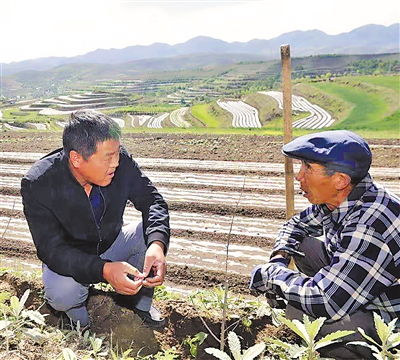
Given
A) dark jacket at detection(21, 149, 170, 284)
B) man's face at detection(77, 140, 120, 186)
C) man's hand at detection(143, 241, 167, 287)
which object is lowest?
man's hand at detection(143, 241, 167, 287)

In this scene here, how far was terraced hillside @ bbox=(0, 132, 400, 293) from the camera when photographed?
417 centimetres

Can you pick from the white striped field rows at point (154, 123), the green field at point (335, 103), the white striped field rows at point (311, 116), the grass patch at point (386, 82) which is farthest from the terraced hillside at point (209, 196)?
the grass patch at point (386, 82)

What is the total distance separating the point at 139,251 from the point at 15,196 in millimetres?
4700

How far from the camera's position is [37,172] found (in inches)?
82.6

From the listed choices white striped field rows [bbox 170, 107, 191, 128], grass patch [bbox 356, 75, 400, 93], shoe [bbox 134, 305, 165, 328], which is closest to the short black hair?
shoe [bbox 134, 305, 165, 328]

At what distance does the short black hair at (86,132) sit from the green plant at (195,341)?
109 centimetres

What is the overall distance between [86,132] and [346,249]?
4.28 feet

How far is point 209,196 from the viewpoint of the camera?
607 centimetres

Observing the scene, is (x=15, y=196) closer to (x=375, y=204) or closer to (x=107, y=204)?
(x=107, y=204)

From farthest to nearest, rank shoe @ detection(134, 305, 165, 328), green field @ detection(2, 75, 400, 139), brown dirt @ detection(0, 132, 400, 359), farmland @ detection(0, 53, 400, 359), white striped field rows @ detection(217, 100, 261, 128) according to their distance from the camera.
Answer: white striped field rows @ detection(217, 100, 261, 128) < green field @ detection(2, 75, 400, 139) < farmland @ detection(0, 53, 400, 359) < shoe @ detection(134, 305, 165, 328) < brown dirt @ detection(0, 132, 400, 359)

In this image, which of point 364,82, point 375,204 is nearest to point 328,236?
point 375,204

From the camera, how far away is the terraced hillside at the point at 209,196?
4172 millimetres

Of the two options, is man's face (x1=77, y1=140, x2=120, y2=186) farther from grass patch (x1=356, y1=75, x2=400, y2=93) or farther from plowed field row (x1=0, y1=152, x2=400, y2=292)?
grass patch (x1=356, y1=75, x2=400, y2=93)

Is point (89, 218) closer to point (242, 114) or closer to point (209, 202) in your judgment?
point (209, 202)
